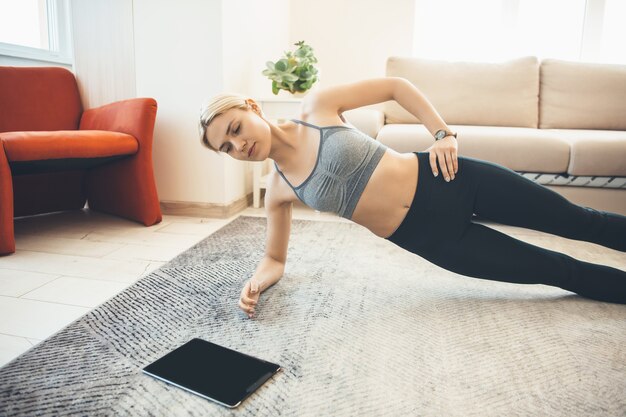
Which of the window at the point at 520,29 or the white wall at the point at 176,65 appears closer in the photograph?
the white wall at the point at 176,65

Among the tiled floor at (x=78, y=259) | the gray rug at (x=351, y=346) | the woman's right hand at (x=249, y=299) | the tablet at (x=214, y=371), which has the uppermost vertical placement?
the woman's right hand at (x=249, y=299)

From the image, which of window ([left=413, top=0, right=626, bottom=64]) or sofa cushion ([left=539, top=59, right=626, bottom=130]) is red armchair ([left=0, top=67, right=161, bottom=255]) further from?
sofa cushion ([left=539, top=59, right=626, bottom=130])

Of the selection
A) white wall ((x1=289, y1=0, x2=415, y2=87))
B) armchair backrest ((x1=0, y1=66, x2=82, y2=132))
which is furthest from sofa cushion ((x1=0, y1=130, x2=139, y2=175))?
white wall ((x1=289, y1=0, x2=415, y2=87))

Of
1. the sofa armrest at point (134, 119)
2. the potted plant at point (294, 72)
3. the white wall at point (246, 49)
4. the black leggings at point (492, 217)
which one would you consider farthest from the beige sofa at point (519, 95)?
the black leggings at point (492, 217)

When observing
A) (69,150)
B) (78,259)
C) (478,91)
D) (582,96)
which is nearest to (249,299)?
(78,259)

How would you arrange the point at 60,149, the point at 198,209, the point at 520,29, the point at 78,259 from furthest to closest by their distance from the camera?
1. the point at 520,29
2. the point at 198,209
3. the point at 60,149
4. the point at 78,259

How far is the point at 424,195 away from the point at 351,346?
0.48 metres

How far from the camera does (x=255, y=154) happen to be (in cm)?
115

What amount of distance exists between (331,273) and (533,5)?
9.84 feet

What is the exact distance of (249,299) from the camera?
1260 mm

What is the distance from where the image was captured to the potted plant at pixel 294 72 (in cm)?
265

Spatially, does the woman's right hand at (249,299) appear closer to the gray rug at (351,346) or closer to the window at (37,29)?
the gray rug at (351,346)

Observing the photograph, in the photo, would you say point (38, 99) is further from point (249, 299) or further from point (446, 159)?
point (446, 159)

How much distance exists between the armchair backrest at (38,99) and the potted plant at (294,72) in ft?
3.75
